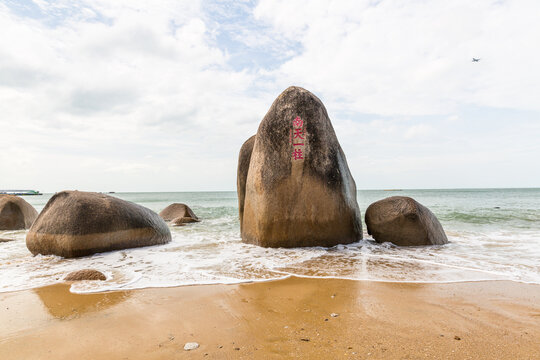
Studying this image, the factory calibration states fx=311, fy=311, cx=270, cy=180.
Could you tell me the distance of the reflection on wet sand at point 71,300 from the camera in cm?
266

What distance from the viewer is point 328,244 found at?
19.0ft

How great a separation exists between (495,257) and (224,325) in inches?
183

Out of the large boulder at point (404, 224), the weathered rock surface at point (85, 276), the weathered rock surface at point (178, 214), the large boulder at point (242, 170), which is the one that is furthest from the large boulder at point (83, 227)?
the weathered rock surface at point (178, 214)

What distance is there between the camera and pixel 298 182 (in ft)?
19.1

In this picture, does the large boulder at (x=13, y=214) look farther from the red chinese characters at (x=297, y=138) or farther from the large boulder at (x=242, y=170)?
the red chinese characters at (x=297, y=138)

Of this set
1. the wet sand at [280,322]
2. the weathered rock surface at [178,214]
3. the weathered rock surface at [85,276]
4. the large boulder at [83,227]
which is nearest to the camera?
the wet sand at [280,322]

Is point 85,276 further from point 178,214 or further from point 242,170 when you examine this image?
point 178,214

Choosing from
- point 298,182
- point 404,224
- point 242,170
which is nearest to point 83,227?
point 242,170

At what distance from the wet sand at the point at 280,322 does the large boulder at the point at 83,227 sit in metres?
2.00

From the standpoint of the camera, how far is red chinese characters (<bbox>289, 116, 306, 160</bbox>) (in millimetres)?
5922

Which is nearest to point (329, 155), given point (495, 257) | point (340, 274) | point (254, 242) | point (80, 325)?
point (254, 242)

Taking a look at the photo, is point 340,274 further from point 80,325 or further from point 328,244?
point 80,325

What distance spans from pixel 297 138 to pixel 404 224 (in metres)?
2.65

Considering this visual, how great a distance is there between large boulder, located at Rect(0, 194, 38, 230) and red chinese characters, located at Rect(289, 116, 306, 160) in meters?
9.17
